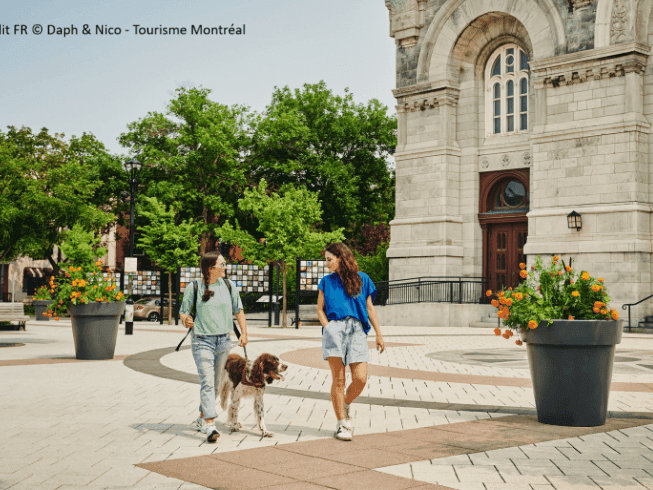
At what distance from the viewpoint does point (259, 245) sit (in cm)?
2867

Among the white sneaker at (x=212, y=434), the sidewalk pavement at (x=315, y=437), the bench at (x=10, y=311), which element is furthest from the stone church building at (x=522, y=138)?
the white sneaker at (x=212, y=434)

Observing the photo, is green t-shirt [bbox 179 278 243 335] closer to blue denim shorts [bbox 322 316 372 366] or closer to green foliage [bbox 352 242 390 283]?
blue denim shorts [bbox 322 316 372 366]

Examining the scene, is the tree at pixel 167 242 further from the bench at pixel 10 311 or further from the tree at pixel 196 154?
the bench at pixel 10 311

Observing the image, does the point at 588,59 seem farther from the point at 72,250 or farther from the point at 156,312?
the point at 72,250

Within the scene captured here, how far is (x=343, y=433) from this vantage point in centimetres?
674

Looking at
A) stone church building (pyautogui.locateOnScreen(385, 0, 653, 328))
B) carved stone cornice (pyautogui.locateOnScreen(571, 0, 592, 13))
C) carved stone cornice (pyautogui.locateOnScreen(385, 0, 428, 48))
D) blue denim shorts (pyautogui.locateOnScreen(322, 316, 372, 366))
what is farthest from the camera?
carved stone cornice (pyautogui.locateOnScreen(385, 0, 428, 48))

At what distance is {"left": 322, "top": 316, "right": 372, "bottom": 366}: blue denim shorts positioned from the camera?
6.93 meters

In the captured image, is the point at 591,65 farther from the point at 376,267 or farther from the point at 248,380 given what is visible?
the point at 248,380

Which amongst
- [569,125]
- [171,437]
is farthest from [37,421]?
[569,125]

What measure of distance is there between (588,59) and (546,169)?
3898 millimetres

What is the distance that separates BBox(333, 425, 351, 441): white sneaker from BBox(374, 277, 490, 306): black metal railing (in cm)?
2232

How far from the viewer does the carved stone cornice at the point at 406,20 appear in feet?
102

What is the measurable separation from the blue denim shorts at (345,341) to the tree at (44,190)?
1977cm

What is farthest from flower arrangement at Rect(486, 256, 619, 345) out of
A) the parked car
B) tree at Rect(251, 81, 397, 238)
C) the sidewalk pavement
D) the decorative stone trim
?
tree at Rect(251, 81, 397, 238)
